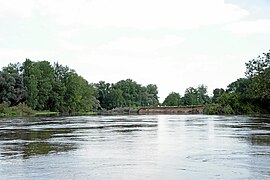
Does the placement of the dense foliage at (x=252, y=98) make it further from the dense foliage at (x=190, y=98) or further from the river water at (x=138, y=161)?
the dense foliage at (x=190, y=98)

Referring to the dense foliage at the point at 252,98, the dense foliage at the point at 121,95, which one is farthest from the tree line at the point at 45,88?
the dense foliage at the point at 252,98

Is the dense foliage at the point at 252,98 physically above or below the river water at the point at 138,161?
above

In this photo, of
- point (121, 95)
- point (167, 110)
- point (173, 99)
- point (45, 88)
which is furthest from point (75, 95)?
point (173, 99)

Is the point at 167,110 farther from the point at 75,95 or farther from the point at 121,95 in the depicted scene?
the point at 121,95

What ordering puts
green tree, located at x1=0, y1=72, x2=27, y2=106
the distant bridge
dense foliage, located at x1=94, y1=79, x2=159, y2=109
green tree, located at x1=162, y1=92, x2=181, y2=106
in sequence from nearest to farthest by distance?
1. green tree, located at x1=0, y1=72, x2=27, y2=106
2. the distant bridge
3. dense foliage, located at x1=94, y1=79, x2=159, y2=109
4. green tree, located at x1=162, y1=92, x2=181, y2=106

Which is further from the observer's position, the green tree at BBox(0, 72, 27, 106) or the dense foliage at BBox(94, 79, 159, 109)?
the dense foliage at BBox(94, 79, 159, 109)

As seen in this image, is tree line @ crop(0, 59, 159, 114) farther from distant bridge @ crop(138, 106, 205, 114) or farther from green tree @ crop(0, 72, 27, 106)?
distant bridge @ crop(138, 106, 205, 114)

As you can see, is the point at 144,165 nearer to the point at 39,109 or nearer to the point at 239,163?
the point at 239,163

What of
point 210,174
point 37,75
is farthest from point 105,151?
point 37,75

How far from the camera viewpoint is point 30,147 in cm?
1759

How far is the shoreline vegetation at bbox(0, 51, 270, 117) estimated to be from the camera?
277 feet

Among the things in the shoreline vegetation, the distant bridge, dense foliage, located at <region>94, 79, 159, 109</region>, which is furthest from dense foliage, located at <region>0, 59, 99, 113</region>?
the distant bridge

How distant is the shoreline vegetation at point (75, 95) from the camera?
84.6 metres

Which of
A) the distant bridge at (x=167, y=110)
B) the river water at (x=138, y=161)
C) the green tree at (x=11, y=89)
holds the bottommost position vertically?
the river water at (x=138, y=161)
